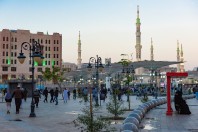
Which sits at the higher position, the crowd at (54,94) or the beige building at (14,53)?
the beige building at (14,53)

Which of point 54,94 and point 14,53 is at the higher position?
point 14,53

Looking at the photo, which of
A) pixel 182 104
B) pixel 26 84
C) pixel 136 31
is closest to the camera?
pixel 182 104

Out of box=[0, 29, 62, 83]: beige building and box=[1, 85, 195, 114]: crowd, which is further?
box=[0, 29, 62, 83]: beige building

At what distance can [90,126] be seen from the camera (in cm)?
906

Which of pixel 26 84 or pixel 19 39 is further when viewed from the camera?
pixel 19 39

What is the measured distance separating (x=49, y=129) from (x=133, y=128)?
4.12 m

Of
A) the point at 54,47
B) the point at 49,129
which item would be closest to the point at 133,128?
the point at 49,129

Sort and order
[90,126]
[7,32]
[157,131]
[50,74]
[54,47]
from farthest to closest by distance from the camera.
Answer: [54,47]
[7,32]
[50,74]
[157,131]
[90,126]

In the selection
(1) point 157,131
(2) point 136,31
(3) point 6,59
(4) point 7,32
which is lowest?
(1) point 157,131

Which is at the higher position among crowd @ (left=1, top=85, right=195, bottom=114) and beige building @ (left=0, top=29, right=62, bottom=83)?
beige building @ (left=0, top=29, right=62, bottom=83)

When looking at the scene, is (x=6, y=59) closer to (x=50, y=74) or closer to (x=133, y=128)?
(x=50, y=74)

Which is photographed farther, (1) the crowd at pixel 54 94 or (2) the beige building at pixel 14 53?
(2) the beige building at pixel 14 53

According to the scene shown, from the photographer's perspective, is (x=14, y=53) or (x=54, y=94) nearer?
(x=54, y=94)

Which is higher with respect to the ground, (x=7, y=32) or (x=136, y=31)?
(x=136, y=31)
